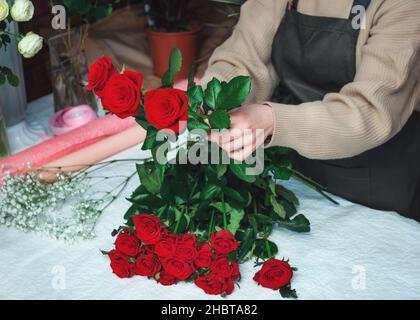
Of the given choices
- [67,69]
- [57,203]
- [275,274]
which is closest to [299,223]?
[275,274]

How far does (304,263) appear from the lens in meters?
0.99

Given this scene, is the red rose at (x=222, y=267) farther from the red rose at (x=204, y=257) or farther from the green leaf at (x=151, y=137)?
the green leaf at (x=151, y=137)

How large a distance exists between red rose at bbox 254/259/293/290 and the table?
0.02 meters

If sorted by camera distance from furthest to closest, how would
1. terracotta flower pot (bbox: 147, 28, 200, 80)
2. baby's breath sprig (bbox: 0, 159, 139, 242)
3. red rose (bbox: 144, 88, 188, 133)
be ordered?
1. terracotta flower pot (bbox: 147, 28, 200, 80)
2. baby's breath sprig (bbox: 0, 159, 139, 242)
3. red rose (bbox: 144, 88, 188, 133)

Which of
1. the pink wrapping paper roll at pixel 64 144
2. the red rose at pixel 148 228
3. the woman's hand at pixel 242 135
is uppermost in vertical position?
the woman's hand at pixel 242 135

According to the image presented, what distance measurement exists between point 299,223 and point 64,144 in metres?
0.60

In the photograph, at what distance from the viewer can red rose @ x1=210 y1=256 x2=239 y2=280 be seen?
90cm

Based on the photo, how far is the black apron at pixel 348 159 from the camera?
113 cm

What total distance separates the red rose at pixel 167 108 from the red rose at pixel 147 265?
0.25 metres

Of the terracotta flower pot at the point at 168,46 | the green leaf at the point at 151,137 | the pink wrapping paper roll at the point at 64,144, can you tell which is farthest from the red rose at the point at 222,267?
the terracotta flower pot at the point at 168,46

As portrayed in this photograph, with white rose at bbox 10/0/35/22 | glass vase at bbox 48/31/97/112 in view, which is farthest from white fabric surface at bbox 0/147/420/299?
glass vase at bbox 48/31/97/112

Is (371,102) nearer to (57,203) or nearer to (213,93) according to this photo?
(213,93)

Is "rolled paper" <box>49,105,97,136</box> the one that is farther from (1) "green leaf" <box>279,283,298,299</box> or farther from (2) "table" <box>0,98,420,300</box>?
(1) "green leaf" <box>279,283,298,299</box>
